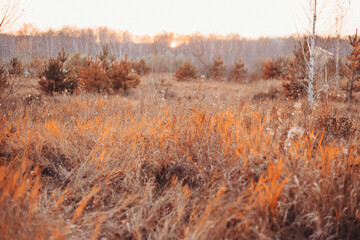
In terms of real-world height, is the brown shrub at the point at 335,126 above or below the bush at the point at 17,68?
below

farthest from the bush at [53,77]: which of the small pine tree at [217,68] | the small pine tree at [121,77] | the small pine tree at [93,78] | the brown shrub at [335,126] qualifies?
the small pine tree at [217,68]

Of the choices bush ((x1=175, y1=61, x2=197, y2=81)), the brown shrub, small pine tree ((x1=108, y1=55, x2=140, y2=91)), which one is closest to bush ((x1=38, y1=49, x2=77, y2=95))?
small pine tree ((x1=108, y1=55, x2=140, y2=91))

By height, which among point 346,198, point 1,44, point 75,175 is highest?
point 1,44

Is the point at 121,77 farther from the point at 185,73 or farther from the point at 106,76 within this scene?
the point at 185,73

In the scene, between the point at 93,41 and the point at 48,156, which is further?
the point at 93,41

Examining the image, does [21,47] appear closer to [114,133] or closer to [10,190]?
[114,133]

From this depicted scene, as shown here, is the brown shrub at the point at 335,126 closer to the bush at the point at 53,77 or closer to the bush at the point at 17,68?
the bush at the point at 17,68

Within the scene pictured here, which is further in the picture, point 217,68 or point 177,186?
point 217,68

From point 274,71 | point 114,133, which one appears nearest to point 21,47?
point 114,133

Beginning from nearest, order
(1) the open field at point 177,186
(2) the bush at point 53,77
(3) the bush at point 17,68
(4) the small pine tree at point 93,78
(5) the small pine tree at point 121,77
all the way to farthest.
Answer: (1) the open field at point 177,186, (3) the bush at point 17,68, (2) the bush at point 53,77, (4) the small pine tree at point 93,78, (5) the small pine tree at point 121,77

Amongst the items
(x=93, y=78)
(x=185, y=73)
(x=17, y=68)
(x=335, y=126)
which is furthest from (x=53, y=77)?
(x=185, y=73)

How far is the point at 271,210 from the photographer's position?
5.07ft

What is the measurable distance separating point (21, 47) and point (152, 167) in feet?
12.8

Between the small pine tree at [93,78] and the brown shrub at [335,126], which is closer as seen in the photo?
the brown shrub at [335,126]
